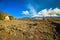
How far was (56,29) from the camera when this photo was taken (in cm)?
1338

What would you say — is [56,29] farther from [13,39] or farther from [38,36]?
[13,39]

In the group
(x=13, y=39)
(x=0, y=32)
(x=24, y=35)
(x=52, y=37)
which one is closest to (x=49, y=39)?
(x=52, y=37)

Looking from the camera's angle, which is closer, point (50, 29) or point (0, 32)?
point (0, 32)

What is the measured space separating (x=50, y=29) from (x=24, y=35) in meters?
3.02

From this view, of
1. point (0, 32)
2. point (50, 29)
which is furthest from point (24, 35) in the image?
point (50, 29)

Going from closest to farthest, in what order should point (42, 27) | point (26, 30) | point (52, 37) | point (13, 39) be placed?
point (13, 39), point (52, 37), point (26, 30), point (42, 27)

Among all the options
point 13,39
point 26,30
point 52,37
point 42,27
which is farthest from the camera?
point 42,27

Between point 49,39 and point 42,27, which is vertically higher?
point 42,27

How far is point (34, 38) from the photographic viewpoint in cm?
1146

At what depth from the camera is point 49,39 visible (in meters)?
11.2

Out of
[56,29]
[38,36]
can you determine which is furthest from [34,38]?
[56,29]

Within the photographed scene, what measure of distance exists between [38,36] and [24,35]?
1.23 m

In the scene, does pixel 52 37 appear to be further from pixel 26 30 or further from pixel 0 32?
pixel 0 32

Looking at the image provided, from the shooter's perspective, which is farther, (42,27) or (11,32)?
(42,27)
